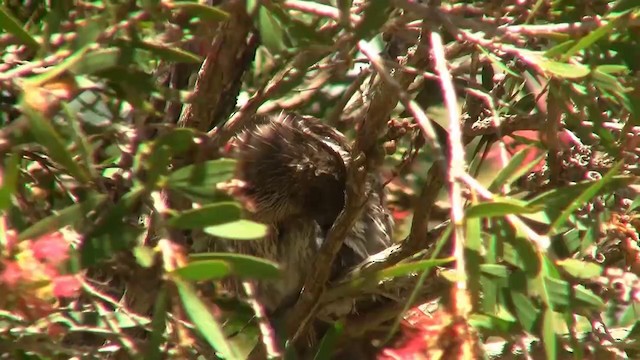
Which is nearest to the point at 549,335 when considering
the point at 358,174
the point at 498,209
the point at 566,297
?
the point at 566,297

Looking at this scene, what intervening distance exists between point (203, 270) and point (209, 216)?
3.1 inches

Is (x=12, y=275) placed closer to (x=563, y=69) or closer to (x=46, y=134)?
(x=46, y=134)

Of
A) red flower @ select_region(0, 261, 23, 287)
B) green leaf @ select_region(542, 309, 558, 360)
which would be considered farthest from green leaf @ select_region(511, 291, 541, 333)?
red flower @ select_region(0, 261, 23, 287)

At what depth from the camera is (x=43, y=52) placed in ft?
3.77

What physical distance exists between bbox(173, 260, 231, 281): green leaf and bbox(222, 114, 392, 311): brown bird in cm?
142

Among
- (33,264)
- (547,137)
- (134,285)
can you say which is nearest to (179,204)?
(134,285)

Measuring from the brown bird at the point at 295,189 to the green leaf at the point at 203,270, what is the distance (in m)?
1.42

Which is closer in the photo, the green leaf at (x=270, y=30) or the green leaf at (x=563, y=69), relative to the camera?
the green leaf at (x=563, y=69)

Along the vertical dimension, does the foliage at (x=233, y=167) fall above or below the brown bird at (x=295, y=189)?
above

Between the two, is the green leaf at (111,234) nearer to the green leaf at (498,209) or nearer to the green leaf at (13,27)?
the green leaf at (13,27)

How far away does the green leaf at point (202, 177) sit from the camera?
43.8 inches

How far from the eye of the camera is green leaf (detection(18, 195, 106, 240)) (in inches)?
39.8

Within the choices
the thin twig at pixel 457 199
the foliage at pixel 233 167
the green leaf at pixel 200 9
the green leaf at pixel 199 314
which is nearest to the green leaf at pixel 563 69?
the foliage at pixel 233 167

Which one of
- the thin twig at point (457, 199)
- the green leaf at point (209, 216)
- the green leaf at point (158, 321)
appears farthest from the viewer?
the green leaf at point (158, 321)
